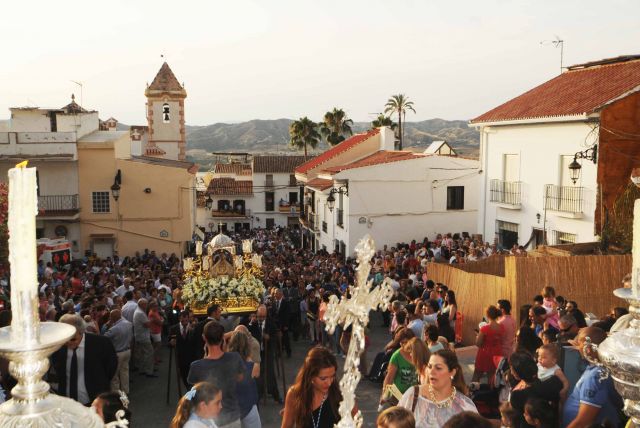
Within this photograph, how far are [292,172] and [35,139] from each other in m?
32.7

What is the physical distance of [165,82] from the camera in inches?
1981

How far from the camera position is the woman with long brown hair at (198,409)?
4.46 m

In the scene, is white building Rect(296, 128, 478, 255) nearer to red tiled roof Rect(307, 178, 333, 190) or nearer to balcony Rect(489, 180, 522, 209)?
red tiled roof Rect(307, 178, 333, 190)

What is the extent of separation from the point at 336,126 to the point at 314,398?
55686 mm

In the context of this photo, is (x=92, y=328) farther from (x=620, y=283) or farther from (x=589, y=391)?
(x=620, y=283)

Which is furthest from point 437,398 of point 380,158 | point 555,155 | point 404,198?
point 380,158

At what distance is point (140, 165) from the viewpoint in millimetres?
30047

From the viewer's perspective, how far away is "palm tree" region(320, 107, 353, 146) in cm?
5900

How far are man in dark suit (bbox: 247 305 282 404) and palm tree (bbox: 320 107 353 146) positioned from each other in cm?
4910

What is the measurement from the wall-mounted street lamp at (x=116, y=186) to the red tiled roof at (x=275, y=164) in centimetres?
3024

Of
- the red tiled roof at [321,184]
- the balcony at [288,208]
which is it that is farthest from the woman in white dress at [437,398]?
the balcony at [288,208]

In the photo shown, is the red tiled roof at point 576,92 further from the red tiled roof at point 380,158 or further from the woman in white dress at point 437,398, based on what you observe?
the woman in white dress at point 437,398

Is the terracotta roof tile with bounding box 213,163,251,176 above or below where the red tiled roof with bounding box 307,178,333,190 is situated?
above

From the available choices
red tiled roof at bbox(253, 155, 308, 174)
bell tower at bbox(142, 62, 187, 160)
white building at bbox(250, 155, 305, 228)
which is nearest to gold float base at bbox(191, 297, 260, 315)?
bell tower at bbox(142, 62, 187, 160)
